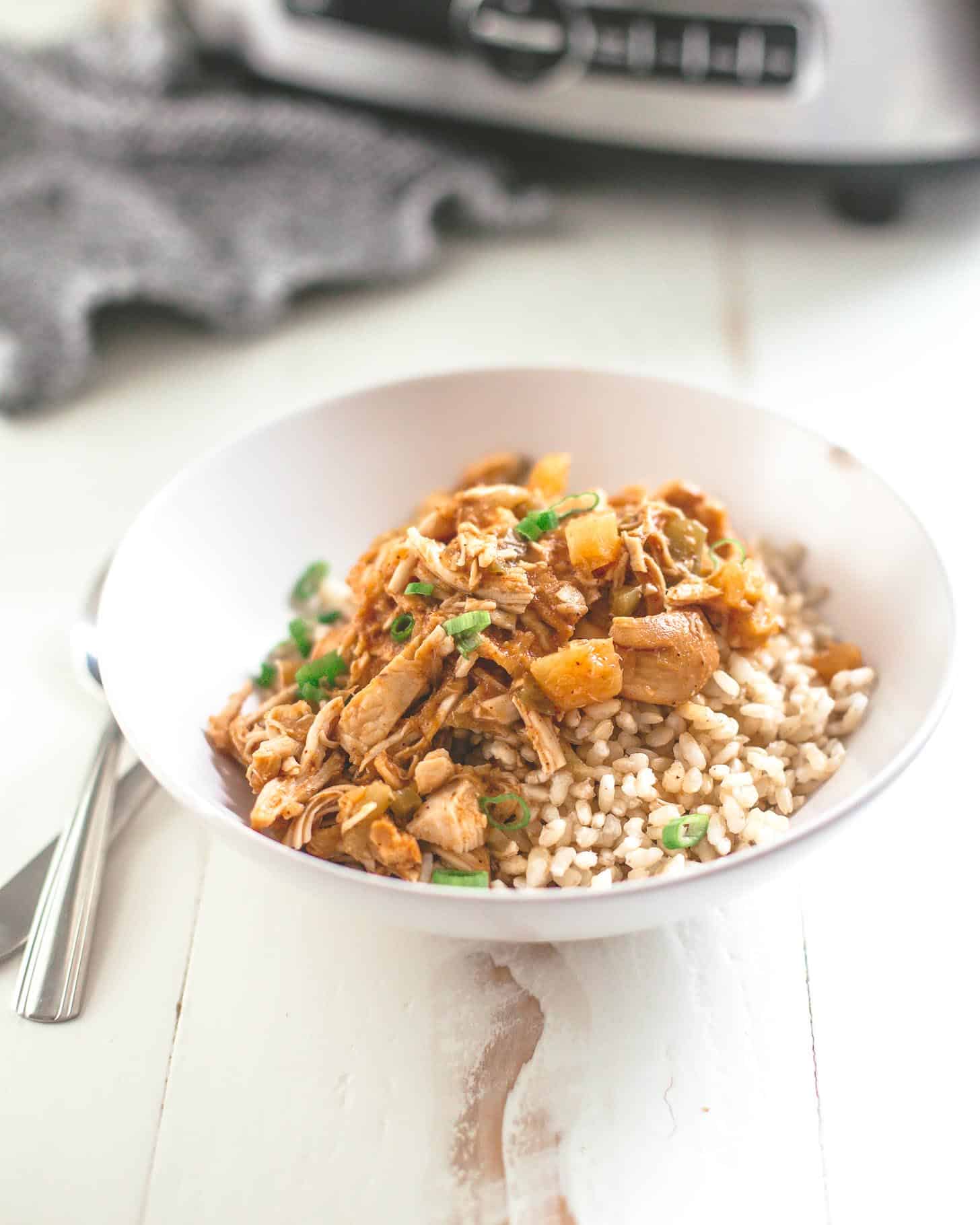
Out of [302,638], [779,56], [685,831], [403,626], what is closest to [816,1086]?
[685,831]

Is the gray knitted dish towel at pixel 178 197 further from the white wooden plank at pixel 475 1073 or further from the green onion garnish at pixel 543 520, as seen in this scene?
the white wooden plank at pixel 475 1073

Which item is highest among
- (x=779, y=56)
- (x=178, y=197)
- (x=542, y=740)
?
(x=779, y=56)

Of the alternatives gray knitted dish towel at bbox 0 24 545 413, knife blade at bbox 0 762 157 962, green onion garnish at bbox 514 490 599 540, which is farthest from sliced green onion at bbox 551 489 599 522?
gray knitted dish towel at bbox 0 24 545 413

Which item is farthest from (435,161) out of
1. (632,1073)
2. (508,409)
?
(632,1073)

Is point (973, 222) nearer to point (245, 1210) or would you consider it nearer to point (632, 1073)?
point (632, 1073)

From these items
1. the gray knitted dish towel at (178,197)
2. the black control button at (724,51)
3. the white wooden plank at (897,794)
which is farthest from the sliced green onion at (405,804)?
the black control button at (724,51)

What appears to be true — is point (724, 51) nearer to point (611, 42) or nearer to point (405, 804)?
point (611, 42)

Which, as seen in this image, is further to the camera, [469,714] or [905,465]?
[905,465]
